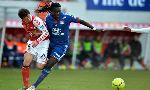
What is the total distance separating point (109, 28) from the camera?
30406 millimetres

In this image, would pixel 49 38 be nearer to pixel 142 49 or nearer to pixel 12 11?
pixel 12 11

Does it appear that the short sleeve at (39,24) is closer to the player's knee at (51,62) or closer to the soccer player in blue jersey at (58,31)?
the soccer player in blue jersey at (58,31)

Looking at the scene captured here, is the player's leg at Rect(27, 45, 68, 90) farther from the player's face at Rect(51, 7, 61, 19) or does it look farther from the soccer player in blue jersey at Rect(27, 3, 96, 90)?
the player's face at Rect(51, 7, 61, 19)

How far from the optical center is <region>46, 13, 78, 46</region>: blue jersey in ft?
50.4

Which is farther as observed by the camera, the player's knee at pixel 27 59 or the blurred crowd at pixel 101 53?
the blurred crowd at pixel 101 53

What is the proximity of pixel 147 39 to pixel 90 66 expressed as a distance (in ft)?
11.4

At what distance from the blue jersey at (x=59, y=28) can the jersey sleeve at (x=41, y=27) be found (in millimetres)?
121

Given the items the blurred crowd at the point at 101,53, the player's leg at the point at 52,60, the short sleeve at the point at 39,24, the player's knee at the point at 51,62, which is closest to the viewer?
the player's leg at the point at 52,60

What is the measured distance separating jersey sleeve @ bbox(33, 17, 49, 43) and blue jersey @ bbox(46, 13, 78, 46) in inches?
4.8

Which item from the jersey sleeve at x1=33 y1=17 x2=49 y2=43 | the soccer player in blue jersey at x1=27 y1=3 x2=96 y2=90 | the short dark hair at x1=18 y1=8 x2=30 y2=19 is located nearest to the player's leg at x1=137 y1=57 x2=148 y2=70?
the soccer player in blue jersey at x1=27 y1=3 x2=96 y2=90

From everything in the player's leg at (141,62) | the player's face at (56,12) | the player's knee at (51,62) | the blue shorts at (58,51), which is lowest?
the player's leg at (141,62)

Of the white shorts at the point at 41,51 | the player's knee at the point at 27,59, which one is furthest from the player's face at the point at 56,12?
the player's knee at the point at 27,59

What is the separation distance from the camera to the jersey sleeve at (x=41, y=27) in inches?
605

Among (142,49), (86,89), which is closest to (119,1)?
(142,49)
